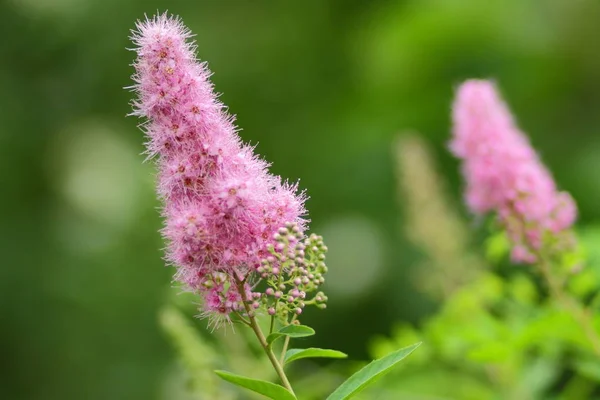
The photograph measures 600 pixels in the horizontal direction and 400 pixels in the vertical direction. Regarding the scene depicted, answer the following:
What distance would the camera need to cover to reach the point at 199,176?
2.21 meters

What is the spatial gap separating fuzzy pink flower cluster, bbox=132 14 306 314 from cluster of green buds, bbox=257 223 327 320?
0.03 meters

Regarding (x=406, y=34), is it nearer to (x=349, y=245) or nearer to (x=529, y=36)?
(x=529, y=36)

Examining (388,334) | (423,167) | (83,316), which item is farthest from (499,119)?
(83,316)

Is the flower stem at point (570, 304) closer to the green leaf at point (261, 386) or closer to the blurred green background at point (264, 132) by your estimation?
the green leaf at point (261, 386)

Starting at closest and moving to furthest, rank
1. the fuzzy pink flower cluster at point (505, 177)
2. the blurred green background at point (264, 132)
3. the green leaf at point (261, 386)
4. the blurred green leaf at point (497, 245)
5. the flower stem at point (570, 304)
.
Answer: the green leaf at point (261, 386) < the flower stem at point (570, 304) < the fuzzy pink flower cluster at point (505, 177) < the blurred green leaf at point (497, 245) < the blurred green background at point (264, 132)

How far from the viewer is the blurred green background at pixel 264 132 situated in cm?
866

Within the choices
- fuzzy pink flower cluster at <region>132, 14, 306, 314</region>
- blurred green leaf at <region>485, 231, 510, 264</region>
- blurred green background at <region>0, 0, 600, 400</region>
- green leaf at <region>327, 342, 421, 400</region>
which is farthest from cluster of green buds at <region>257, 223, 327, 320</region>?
blurred green background at <region>0, 0, 600, 400</region>

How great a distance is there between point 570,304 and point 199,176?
164 cm

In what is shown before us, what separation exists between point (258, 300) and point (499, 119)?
171cm

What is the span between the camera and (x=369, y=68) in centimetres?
987

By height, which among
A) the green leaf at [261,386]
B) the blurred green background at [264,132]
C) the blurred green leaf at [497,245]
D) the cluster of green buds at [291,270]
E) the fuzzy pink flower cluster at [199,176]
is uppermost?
the blurred green background at [264,132]

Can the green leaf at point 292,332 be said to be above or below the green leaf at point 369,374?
above

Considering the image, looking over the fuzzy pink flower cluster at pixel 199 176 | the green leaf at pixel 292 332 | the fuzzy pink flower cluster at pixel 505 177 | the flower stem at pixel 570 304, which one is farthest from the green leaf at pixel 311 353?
the fuzzy pink flower cluster at pixel 505 177

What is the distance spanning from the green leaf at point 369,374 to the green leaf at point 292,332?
16cm
